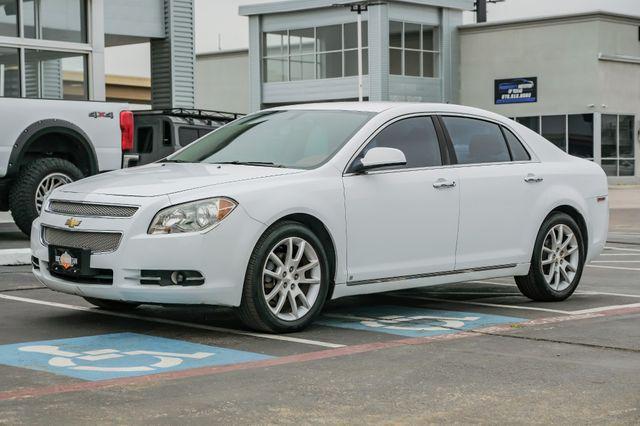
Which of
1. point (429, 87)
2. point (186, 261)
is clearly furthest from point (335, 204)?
point (429, 87)

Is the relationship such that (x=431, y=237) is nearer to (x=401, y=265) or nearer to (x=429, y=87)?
(x=401, y=265)

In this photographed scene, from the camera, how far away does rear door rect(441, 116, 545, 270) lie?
8.92 metres

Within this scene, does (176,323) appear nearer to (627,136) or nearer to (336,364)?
(336,364)

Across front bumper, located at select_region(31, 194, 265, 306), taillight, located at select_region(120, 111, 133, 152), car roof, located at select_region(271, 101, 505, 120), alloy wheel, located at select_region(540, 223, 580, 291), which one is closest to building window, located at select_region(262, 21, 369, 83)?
taillight, located at select_region(120, 111, 133, 152)

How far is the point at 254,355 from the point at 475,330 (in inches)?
70.0

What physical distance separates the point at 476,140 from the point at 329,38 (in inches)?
1933

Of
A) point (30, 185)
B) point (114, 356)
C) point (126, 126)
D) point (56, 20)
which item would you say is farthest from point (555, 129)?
point (114, 356)

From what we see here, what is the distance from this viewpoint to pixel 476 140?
→ 9.32 metres

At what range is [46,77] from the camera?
60.8 ft

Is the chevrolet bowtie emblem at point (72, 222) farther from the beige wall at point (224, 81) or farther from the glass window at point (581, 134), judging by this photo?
the beige wall at point (224, 81)

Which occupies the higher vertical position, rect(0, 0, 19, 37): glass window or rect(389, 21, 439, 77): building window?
rect(389, 21, 439, 77): building window

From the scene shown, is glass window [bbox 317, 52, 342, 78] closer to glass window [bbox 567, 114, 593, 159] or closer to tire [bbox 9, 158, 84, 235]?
glass window [bbox 567, 114, 593, 159]

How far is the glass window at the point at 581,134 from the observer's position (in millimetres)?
52125

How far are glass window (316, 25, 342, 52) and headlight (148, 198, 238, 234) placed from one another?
50.3 meters
